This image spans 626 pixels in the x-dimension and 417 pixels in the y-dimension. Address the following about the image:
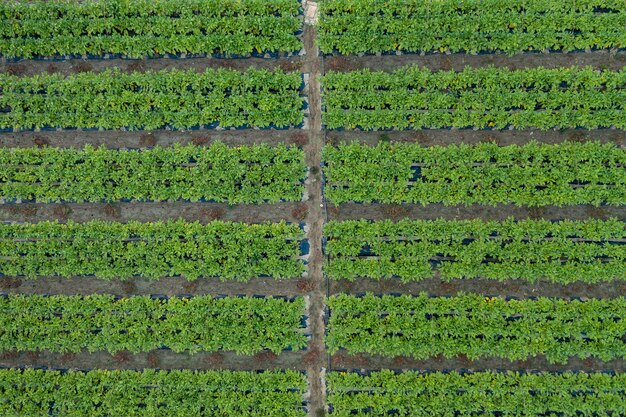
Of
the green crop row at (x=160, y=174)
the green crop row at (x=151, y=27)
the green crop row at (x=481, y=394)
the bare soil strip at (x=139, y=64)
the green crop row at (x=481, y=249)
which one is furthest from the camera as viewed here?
the bare soil strip at (x=139, y=64)

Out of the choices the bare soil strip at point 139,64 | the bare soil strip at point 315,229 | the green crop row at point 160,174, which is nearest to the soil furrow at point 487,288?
the bare soil strip at point 315,229

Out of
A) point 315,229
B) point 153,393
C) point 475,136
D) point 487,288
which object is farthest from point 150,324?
point 475,136

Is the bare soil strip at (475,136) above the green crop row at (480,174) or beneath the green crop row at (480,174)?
above

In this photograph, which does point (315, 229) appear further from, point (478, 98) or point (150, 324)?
point (478, 98)

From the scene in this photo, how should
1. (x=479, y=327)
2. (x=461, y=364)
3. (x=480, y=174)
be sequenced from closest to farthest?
(x=479, y=327) → (x=461, y=364) → (x=480, y=174)

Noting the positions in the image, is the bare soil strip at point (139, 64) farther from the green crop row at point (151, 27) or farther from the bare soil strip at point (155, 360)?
the bare soil strip at point (155, 360)

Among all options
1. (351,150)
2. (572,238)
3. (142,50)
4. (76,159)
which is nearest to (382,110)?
(351,150)
